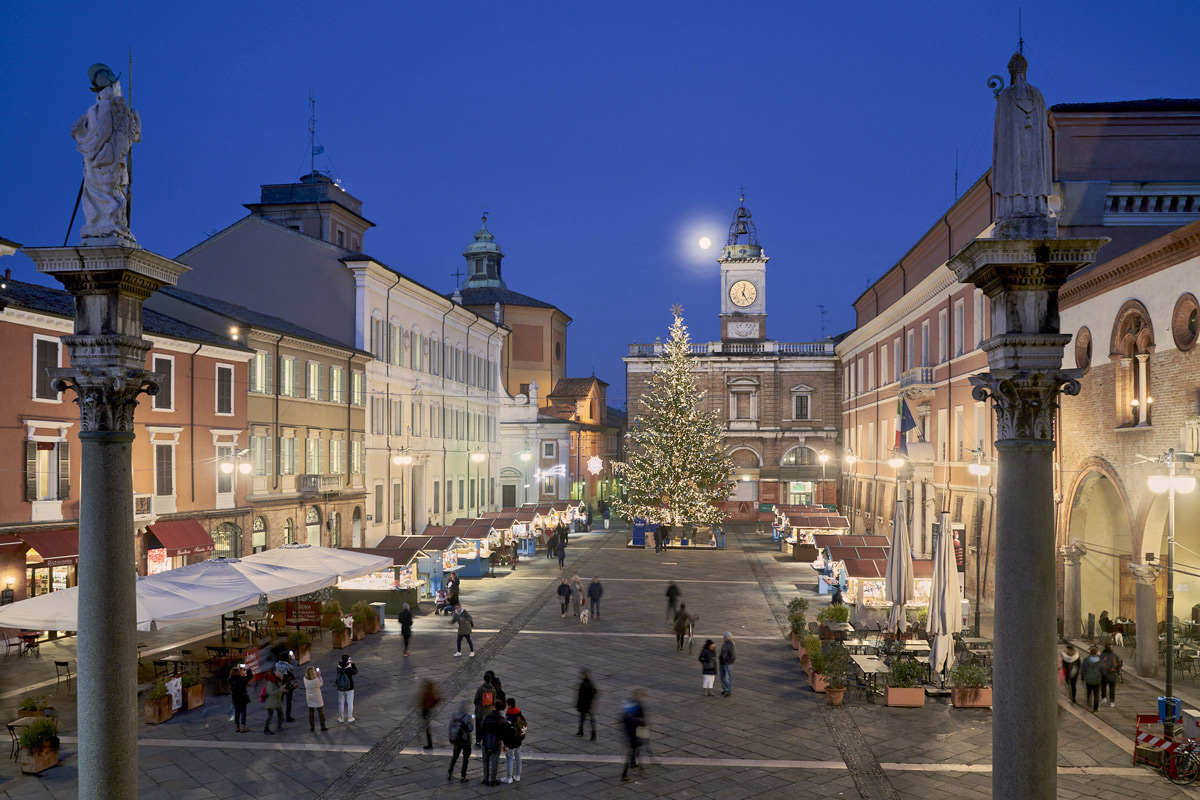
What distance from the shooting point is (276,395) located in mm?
36219

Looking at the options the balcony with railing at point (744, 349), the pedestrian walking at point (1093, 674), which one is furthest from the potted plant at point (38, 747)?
the balcony with railing at point (744, 349)

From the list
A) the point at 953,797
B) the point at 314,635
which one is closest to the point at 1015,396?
the point at 953,797

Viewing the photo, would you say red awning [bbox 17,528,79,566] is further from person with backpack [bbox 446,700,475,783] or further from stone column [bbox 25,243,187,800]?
stone column [bbox 25,243,187,800]

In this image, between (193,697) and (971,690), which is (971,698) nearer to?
(971,690)

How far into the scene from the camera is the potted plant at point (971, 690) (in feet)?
60.0

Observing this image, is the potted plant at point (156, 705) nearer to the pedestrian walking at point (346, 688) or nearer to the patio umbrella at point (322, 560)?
the pedestrian walking at point (346, 688)

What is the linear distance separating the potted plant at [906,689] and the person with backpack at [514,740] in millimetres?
7995

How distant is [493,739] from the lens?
1432 centimetres

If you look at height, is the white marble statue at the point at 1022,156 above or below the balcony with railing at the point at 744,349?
below

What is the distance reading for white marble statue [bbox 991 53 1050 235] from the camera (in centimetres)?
908

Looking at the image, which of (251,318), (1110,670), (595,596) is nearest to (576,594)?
(595,596)

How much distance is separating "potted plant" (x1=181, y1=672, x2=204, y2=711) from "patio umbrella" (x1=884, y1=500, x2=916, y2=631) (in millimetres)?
14744

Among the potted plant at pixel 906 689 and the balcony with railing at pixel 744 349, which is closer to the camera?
the potted plant at pixel 906 689

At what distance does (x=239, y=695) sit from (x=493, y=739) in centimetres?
519
